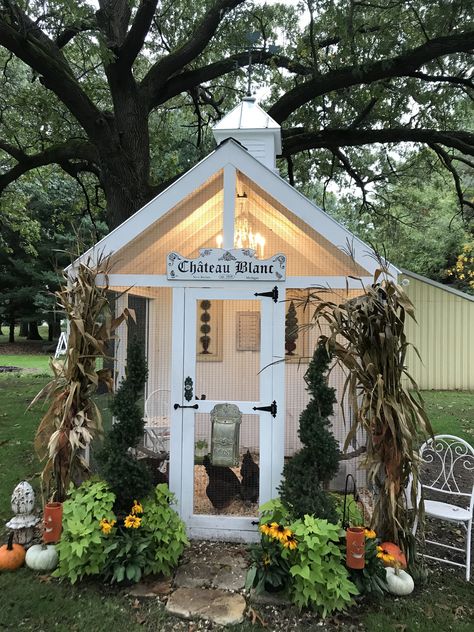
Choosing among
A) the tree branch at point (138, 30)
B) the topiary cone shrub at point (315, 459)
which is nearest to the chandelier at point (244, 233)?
the topiary cone shrub at point (315, 459)

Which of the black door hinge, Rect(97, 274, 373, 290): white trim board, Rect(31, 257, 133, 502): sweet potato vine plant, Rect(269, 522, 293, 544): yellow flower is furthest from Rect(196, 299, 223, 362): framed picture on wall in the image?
Rect(269, 522, 293, 544): yellow flower

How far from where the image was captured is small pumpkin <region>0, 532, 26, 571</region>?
355cm

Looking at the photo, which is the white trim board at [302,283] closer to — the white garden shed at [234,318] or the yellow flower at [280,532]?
the white garden shed at [234,318]

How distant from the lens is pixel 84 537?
131 inches

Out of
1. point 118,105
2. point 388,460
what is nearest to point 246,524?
point 388,460

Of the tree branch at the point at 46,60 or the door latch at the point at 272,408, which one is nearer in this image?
the door latch at the point at 272,408

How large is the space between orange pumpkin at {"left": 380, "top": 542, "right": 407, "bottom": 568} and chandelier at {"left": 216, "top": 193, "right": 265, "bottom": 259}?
103 inches

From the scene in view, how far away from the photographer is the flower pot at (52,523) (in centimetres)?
355

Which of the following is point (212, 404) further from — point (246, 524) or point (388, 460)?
point (388, 460)

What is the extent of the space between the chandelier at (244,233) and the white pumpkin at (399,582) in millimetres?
2781

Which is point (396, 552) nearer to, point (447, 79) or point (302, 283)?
point (302, 283)

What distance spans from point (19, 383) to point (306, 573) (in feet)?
38.3

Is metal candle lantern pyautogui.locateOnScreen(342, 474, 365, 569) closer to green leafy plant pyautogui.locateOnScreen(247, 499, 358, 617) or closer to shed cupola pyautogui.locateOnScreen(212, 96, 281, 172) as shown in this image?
green leafy plant pyautogui.locateOnScreen(247, 499, 358, 617)

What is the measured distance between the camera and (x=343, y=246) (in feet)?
12.5
